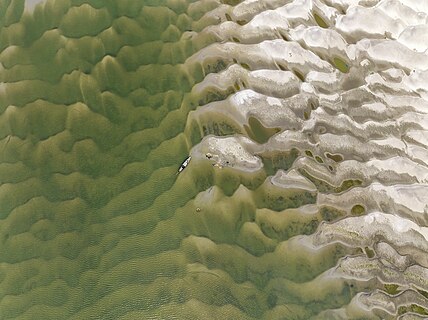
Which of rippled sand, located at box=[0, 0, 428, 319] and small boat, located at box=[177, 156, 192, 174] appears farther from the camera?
small boat, located at box=[177, 156, 192, 174]

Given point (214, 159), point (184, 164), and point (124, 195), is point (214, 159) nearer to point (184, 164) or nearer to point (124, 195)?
point (184, 164)

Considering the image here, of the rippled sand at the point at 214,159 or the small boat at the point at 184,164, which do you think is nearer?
the rippled sand at the point at 214,159

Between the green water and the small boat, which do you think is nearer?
the green water

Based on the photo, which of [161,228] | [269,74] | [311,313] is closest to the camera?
[311,313]

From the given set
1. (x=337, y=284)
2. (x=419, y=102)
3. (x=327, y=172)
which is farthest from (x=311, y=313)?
(x=419, y=102)

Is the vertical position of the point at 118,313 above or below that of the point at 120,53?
below

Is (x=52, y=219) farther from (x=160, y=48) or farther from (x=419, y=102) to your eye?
(x=419, y=102)

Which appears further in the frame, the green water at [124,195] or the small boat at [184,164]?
the small boat at [184,164]
